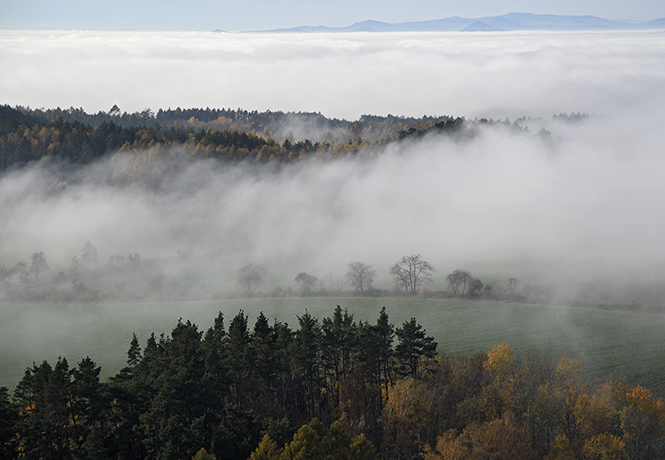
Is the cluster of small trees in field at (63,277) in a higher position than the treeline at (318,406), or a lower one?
higher

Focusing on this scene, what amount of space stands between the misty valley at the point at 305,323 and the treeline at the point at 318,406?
0.69 feet

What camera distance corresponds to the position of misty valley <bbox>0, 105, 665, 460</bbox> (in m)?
48.2

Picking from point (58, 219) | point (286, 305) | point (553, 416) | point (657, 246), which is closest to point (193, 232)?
point (58, 219)

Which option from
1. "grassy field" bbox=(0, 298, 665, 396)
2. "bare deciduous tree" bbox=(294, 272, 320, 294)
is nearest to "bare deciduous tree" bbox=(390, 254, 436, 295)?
"grassy field" bbox=(0, 298, 665, 396)

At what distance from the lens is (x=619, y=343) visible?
80.0 metres

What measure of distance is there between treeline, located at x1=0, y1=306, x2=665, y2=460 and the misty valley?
21 centimetres

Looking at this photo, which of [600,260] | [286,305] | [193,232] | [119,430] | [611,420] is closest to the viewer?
[119,430]

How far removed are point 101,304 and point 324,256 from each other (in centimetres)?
5367

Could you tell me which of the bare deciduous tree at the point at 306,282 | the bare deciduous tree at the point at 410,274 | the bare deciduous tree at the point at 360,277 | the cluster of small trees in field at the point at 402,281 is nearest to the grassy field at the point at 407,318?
the cluster of small trees in field at the point at 402,281

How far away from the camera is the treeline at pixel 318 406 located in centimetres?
4516

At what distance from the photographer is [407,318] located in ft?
318

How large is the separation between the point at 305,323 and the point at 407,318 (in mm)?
38111

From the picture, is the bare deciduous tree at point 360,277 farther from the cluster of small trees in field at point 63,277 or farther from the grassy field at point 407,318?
the cluster of small trees in field at point 63,277

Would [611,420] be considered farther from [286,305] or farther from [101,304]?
[101,304]
